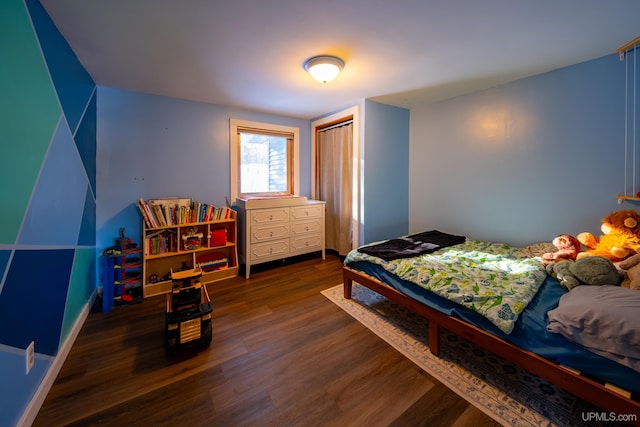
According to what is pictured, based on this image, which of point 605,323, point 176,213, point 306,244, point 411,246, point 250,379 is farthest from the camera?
point 306,244

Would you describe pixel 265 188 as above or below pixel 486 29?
below

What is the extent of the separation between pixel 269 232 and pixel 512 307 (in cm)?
259

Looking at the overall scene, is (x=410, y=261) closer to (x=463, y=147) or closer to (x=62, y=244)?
(x=463, y=147)

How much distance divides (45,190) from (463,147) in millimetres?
3944

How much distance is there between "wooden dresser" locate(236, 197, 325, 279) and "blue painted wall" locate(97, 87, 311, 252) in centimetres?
64

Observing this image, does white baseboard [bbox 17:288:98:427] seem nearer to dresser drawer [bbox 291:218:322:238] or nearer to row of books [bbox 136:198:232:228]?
row of books [bbox 136:198:232:228]

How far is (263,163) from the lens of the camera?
3799mm

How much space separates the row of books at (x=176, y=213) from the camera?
2598 mm

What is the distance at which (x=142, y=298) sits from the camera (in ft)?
8.26

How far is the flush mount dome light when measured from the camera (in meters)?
2.04

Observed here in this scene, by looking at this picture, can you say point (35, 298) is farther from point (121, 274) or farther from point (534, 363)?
point (534, 363)

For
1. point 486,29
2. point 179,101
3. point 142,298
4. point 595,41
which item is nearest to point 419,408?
point 486,29

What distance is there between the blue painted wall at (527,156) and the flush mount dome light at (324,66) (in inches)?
75.3

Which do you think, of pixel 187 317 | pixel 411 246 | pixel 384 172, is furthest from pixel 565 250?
pixel 187 317
